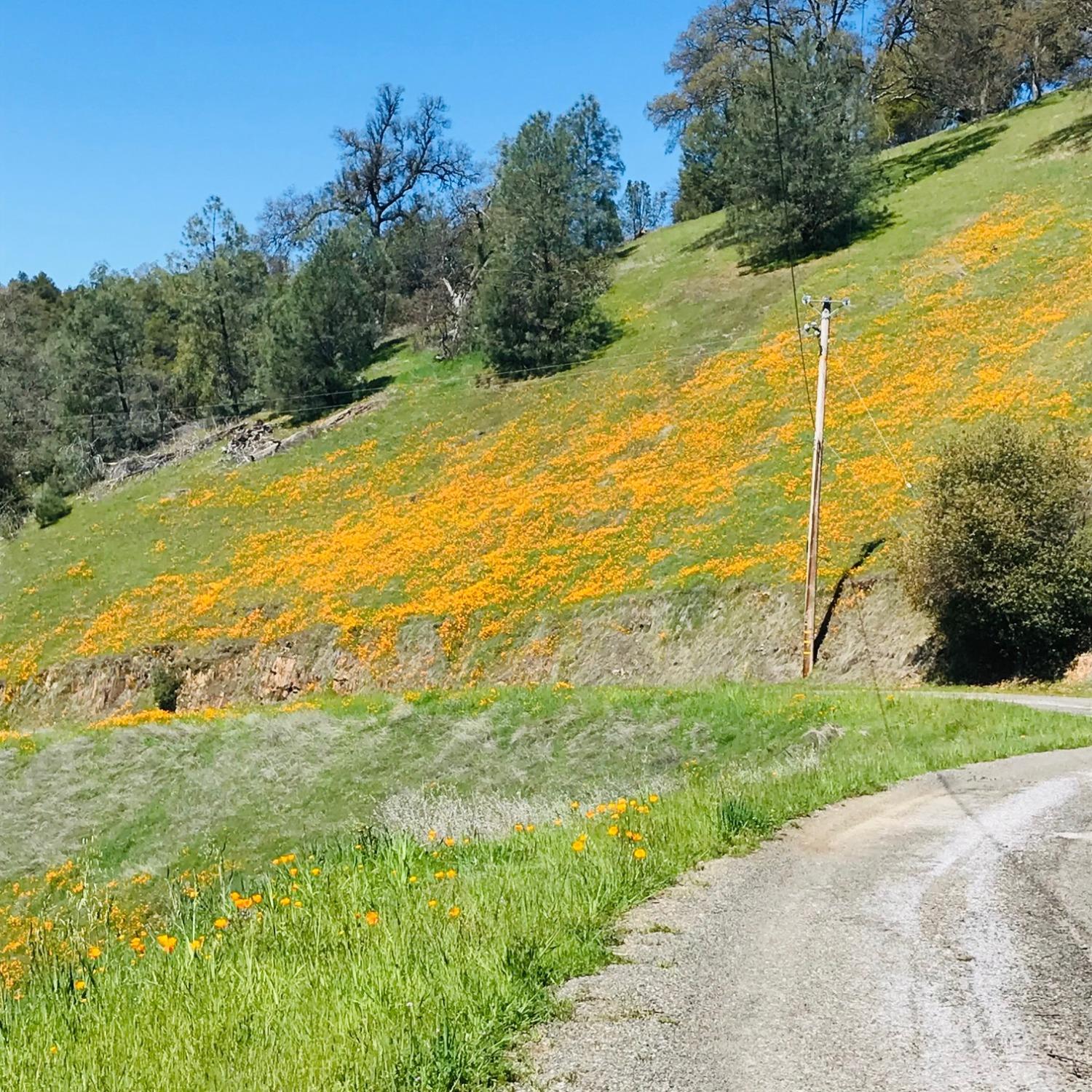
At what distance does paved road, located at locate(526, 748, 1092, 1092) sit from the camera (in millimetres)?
4121

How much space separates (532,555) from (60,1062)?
31.6m

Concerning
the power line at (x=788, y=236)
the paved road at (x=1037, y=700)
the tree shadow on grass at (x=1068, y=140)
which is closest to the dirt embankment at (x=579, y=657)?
the paved road at (x=1037, y=700)

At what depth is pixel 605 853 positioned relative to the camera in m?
7.32

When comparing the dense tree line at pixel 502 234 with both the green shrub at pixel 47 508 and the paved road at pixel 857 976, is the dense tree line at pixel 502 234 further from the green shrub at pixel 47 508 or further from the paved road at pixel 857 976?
the paved road at pixel 857 976

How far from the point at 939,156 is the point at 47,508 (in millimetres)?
62062

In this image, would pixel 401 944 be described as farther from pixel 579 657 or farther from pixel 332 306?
pixel 332 306

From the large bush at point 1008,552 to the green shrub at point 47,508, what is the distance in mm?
52966

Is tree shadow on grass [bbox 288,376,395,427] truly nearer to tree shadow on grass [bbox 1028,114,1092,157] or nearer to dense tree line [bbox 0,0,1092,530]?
dense tree line [bbox 0,0,1092,530]

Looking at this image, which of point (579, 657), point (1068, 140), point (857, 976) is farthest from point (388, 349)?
point (857, 976)

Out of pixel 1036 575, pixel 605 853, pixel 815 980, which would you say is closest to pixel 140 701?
pixel 1036 575

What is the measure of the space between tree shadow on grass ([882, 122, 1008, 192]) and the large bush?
145ft

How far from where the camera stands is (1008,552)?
824 inches

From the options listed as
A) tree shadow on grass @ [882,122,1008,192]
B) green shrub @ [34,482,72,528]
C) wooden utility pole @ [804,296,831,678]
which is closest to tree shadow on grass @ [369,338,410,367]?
green shrub @ [34,482,72,528]

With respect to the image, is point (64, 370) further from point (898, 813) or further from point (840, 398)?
point (898, 813)
